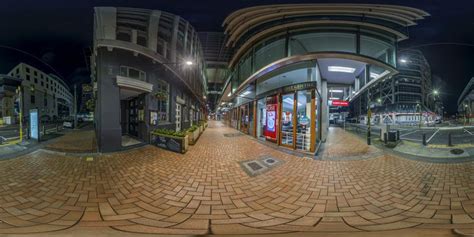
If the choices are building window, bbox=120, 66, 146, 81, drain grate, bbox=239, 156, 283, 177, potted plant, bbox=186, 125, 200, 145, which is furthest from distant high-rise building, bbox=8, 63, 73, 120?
drain grate, bbox=239, 156, 283, 177

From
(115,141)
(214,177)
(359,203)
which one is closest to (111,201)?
(214,177)

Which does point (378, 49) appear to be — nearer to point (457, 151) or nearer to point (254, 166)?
point (457, 151)

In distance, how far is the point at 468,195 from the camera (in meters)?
3.68

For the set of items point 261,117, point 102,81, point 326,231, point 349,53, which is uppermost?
point 349,53

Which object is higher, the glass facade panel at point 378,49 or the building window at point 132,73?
the glass facade panel at point 378,49

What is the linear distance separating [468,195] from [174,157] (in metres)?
7.79

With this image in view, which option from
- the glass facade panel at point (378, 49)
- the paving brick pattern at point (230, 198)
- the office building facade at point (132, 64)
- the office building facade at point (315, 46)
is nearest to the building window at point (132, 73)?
the office building facade at point (132, 64)

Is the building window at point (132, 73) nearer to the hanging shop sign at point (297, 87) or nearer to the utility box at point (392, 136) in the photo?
the hanging shop sign at point (297, 87)

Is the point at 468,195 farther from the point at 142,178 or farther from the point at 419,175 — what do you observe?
the point at 142,178

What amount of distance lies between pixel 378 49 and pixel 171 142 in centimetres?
1055

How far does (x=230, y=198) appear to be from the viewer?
3.41 metres

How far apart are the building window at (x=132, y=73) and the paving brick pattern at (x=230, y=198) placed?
497 cm

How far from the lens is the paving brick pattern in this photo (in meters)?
2.68

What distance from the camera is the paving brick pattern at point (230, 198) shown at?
2.68 meters
